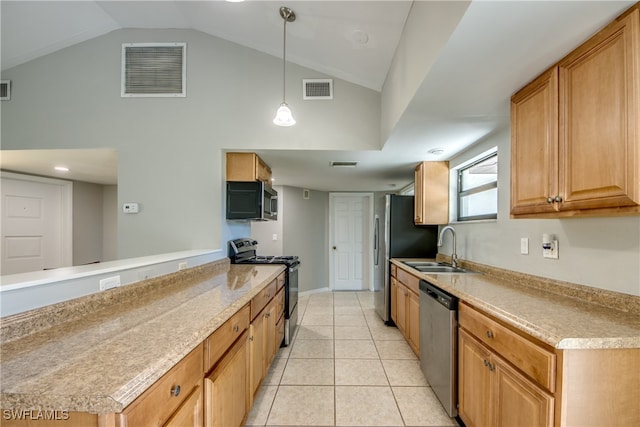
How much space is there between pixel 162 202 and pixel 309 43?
2149 millimetres

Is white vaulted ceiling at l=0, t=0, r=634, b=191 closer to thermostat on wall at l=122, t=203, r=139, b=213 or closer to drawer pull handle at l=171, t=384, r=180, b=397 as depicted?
thermostat on wall at l=122, t=203, r=139, b=213

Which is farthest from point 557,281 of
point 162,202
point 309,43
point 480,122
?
point 162,202

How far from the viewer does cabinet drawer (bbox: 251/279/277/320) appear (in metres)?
1.84

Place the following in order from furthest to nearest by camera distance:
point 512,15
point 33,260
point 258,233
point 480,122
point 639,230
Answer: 1. point 258,233
2. point 33,260
3. point 480,122
4. point 639,230
5. point 512,15

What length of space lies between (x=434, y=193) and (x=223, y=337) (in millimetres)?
2811

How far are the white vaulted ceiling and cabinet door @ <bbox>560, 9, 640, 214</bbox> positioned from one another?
9 cm

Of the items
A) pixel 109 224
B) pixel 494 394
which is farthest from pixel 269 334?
pixel 109 224

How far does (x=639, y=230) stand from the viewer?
1217 mm

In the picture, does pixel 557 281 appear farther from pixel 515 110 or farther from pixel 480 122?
pixel 480 122

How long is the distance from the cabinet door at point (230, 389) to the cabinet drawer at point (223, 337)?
0.04 m

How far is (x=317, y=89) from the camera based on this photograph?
109 inches

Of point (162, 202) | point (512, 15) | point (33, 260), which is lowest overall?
point (33, 260)

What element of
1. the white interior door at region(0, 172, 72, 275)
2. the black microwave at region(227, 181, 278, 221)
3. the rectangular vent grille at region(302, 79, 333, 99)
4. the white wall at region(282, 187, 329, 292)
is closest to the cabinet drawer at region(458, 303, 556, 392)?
the black microwave at region(227, 181, 278, 221)

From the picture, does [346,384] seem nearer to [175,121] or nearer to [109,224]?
[175,121]
